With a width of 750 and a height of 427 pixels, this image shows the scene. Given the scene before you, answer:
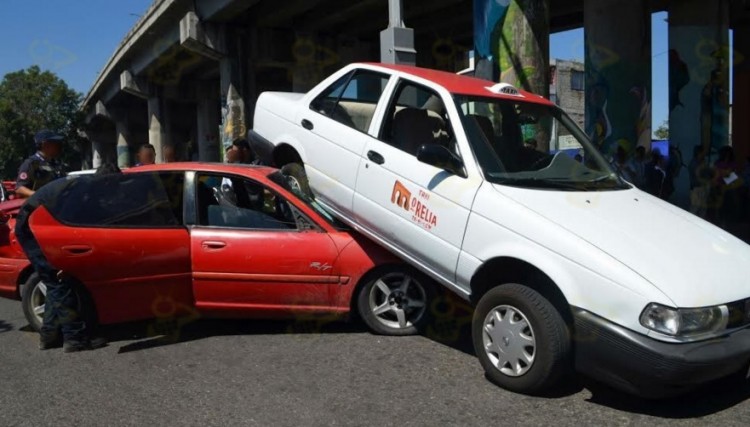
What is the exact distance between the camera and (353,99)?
18.5 ft

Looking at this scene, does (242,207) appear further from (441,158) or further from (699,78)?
(699,78)

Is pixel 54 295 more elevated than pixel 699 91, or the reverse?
pixel 699 91

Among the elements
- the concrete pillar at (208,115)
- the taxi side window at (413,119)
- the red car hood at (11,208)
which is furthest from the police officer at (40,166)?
the concrete pillar at (208,115)

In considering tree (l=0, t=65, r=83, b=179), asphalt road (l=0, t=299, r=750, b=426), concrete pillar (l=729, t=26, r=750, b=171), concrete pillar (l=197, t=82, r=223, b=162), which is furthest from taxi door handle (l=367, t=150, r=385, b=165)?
tree (l=0, t=65, r=83, b=179)

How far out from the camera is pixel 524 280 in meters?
4.07

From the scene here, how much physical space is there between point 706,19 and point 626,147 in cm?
401

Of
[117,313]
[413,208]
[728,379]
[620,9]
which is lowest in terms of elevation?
[728,379]

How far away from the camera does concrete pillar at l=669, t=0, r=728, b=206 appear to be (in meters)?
14.1

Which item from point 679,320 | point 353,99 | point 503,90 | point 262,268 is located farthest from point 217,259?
point 679,320

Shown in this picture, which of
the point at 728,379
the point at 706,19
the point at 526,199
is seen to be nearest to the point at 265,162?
the point at 526,199

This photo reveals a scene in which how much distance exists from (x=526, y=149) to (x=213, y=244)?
262 cm

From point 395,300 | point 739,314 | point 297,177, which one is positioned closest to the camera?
point 739,314

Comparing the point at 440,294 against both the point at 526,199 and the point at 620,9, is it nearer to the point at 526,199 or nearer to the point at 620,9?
the point at 526,199

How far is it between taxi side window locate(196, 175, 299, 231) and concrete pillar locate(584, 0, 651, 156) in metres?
A: 9.17
